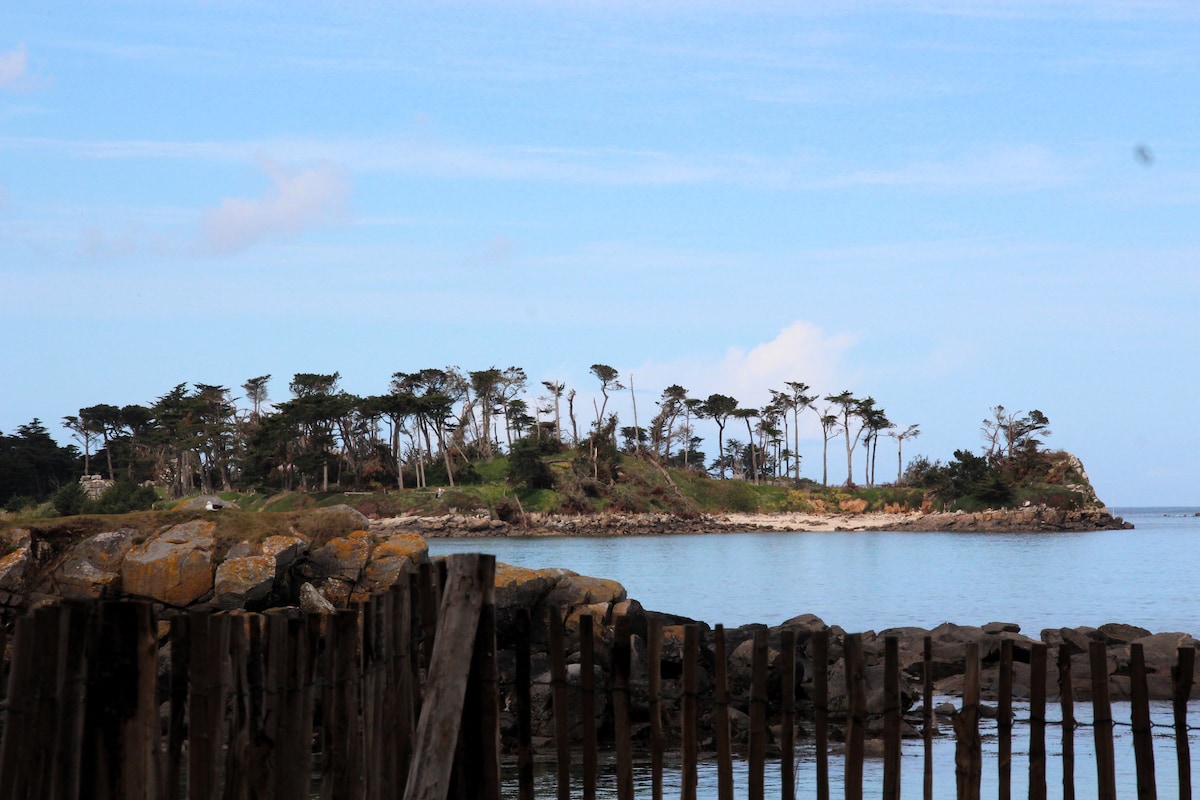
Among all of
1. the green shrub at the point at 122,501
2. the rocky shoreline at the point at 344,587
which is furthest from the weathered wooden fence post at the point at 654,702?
the green shrub at the point at 122,501

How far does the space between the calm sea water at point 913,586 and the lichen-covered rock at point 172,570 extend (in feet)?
15.2

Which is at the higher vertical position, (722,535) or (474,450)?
(474,450)

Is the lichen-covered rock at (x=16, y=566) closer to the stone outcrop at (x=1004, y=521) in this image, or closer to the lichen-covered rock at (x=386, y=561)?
the lichen-covered rock at (x=386, y=561)

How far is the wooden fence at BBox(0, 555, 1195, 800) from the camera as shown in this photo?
5027 mm

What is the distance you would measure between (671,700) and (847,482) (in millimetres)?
123474

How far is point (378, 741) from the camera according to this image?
A: 6680 millimetres

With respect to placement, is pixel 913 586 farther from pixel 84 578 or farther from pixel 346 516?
pixel 84 578

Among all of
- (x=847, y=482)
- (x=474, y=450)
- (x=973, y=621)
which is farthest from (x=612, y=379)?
(x=973, y=621)

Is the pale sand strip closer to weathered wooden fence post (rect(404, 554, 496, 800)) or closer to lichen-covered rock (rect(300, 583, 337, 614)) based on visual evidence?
lichen-covered rock (rect(300, 583, 337, 614))

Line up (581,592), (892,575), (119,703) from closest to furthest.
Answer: (119,703) < (581,592) < (892,575)

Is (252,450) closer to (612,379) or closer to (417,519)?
(417,519)

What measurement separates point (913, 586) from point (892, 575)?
7.38m

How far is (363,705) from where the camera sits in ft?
22.9

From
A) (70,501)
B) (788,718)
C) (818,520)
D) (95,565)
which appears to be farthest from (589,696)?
(818,520)
